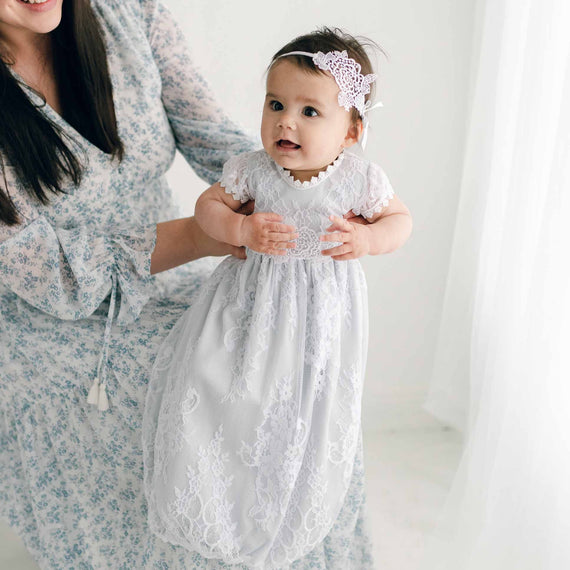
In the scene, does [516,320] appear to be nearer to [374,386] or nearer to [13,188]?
[374,386]

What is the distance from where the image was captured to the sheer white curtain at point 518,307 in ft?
4.33

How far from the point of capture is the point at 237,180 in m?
1.17

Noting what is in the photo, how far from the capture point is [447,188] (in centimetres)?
211

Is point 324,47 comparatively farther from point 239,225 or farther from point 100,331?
point 100,331

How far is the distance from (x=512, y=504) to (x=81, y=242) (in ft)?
3.37

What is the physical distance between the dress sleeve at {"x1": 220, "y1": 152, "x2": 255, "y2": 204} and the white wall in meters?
0.55

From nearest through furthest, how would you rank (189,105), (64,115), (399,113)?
(64,115) → (189,105) → (399,113)

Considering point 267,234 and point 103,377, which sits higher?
point 267,234

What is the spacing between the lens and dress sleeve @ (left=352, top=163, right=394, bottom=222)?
113 cm

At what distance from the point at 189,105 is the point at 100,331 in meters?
0.51

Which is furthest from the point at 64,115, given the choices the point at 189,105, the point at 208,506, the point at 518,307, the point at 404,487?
the point at 404,487

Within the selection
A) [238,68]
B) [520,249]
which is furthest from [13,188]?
[520,249]

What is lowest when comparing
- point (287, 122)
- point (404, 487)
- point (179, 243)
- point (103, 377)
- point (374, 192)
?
point (404, 487)

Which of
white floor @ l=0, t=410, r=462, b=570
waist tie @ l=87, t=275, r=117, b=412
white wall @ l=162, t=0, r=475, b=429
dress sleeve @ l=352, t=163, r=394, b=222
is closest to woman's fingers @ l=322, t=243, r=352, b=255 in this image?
dress sleeve @ l=352, t=163, r=394, b=222
